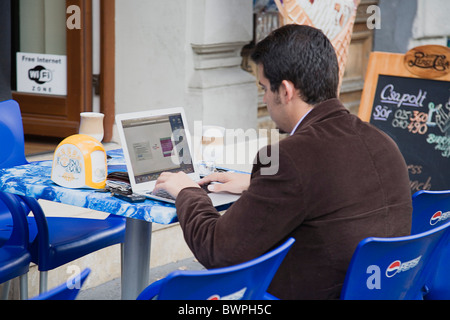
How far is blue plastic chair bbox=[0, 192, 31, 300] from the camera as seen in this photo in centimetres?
238

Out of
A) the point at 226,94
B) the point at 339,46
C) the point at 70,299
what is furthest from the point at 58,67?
the point at 70,299

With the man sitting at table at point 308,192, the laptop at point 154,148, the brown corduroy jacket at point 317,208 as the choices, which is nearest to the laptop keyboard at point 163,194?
the laptop at point 154,148

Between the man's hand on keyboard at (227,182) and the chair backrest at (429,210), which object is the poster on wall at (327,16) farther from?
the chair backrest at (429,210)

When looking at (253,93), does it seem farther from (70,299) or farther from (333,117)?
(70,299)

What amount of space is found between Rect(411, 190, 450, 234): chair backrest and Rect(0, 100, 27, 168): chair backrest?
164cm

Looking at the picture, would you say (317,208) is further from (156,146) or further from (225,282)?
(156,146)

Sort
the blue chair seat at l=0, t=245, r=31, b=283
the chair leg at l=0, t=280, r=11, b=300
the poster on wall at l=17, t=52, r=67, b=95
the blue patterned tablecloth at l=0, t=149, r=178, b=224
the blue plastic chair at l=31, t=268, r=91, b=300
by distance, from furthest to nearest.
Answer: the poster on wall at l=17, t=52, r=67, b=95, the chair leg at l=0, t=280, r=11, b=300, the blue chair seat at l=0, t=245, r=31, b=283, the blue patterned tablecloth at l=0, t=149, r=178, b=224, the blue plastic chair at l=31, t=268, r=91, b=300

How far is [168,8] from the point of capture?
433cm

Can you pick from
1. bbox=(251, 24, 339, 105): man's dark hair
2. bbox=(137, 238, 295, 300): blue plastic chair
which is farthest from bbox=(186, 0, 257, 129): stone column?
bbox=(137, 238, 295, 300): blue plastic chair

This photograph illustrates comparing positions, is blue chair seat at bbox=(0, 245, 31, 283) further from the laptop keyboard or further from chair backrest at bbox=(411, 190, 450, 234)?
chair backrest at bbox=(411, 190, 450, 234)

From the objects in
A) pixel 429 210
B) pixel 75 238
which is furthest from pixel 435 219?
pixel 75 238

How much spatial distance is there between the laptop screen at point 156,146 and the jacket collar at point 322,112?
594 millimetres
